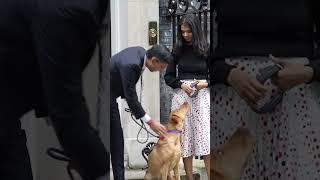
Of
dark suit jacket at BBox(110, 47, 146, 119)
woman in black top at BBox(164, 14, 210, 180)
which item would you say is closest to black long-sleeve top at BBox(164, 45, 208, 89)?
woman in black top at BBox(164, 14, 210, 180)

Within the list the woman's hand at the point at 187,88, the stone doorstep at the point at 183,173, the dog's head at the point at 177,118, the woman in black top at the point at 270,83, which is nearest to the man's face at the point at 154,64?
the woman's hand at the point at 187,88

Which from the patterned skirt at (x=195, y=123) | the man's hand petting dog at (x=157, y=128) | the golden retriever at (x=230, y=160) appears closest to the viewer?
the golden retriever at (x=230, y=160)

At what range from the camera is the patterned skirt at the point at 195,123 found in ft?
16.4

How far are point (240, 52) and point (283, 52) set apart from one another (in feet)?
0.57

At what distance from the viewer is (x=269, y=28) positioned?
2.31m

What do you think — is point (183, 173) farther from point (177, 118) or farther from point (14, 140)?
point (14, 140)

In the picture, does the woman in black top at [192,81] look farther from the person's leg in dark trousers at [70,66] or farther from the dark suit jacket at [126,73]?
the person's leg in dark trousers at [70,66]

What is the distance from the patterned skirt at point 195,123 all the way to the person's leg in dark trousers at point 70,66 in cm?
264

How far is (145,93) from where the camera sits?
6.41 meters

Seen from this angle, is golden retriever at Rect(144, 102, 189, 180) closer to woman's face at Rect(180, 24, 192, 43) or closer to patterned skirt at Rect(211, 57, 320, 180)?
woman's face at Rect(180, 24, 192, 43)

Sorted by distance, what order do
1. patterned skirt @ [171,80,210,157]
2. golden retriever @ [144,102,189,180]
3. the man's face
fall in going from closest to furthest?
1. the man's face
2. golden retriever @ [144,102,189,180]
3. patterned skirt @ [171,80,210,157]

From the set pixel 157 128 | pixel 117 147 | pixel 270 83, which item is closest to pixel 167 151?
pixel 157 128

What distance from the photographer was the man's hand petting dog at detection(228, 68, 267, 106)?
7.66 ft

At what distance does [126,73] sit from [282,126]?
2.01 metres
